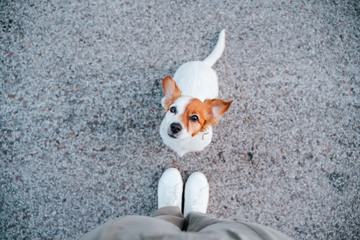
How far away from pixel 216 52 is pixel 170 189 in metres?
1.36

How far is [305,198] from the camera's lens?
2219mm

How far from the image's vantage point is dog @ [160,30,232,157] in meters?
1.48

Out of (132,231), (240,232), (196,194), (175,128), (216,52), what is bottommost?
(196,194)

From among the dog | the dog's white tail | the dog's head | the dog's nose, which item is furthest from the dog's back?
the dog's nose

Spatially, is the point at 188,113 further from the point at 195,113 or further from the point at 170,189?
the point at 170,189

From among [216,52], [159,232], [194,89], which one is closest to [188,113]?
[194,89]

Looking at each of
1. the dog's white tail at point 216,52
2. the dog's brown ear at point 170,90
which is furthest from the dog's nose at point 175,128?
the dog's white tail at point 216,52

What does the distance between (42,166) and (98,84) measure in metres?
0.95

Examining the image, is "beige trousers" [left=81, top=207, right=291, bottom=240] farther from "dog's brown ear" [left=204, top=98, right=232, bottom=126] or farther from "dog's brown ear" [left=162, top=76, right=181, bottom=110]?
"dog's brown ear" [left=162, top=76, right=181, bottom=110]

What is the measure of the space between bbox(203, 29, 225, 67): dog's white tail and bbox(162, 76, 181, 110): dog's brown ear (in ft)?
2.34

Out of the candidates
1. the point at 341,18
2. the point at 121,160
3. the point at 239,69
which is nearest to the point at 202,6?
the point at 239,69

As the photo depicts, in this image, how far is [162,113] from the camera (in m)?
2.25

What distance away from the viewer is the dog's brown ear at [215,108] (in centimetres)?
145

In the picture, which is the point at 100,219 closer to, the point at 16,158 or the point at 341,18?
the point at 16,158
